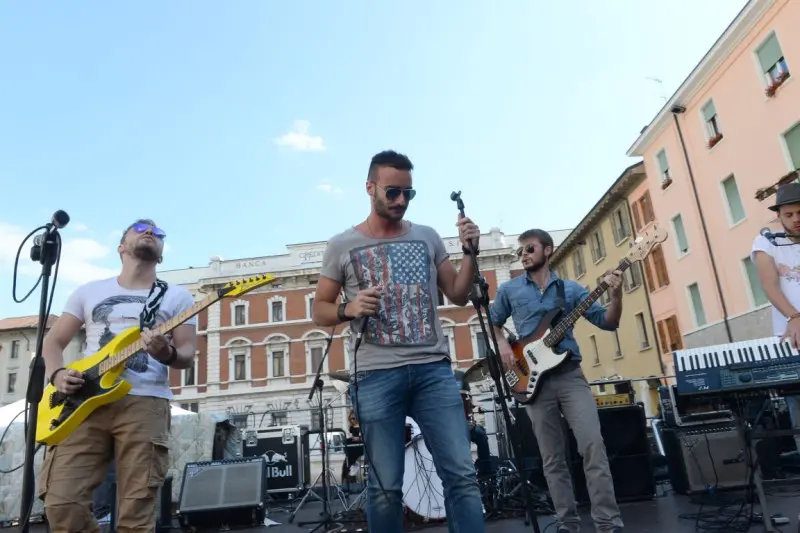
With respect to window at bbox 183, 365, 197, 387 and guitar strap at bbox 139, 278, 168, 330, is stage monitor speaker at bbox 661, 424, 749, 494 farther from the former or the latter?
window at bbox 183, 365, 197, 387

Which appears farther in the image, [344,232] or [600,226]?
[600,226]

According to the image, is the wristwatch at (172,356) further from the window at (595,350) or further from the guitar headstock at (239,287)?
the window at (595,350)

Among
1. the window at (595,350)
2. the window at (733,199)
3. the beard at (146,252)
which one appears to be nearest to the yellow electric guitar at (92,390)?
Answer: the beard at (146,252)

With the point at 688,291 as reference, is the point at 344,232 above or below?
below

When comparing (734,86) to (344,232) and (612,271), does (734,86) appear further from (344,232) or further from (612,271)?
(344,232)

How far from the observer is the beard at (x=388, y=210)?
262 centimetres

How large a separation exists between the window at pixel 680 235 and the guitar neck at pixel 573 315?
18196mm

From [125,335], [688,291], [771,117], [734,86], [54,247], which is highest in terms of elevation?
[734,86]

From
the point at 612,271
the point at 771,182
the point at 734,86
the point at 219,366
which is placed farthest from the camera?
the point at 219,366

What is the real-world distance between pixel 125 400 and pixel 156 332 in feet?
1.31

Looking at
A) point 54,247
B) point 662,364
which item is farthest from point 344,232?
point 662,364

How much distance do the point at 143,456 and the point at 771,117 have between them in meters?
17.5

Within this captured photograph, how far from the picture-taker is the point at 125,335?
2998 mm

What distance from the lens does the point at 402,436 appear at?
247cm
